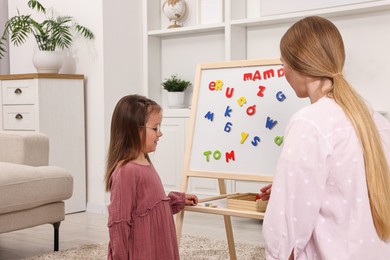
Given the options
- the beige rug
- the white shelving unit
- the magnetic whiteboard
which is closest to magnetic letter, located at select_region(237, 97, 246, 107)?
the magnetic whiteboard

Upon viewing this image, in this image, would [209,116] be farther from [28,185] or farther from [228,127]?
[28,185]

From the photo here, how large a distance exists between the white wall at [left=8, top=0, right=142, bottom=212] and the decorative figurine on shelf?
0.78 feet

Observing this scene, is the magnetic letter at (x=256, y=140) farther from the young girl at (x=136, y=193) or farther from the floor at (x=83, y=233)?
the floor at (x=83, y=233)

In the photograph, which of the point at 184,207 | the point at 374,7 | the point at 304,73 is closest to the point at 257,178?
the point at 184,207

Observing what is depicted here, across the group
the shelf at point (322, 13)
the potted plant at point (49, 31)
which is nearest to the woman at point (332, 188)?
the shelf at point (322, 13)

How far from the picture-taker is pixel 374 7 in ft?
11.7

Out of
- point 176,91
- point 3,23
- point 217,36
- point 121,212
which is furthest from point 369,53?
point 3,23

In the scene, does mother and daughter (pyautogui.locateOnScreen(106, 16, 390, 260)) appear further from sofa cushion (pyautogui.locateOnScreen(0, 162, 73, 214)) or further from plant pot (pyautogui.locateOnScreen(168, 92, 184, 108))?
plant pot (pyautogui.locateOnScreen(168, 92, 184, 108))

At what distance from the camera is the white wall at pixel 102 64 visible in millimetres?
4359

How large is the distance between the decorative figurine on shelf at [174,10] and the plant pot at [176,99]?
541mm

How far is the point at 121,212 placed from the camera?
1926 mm

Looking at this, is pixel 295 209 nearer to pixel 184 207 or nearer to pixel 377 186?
pixel 377 186

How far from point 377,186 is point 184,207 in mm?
1060

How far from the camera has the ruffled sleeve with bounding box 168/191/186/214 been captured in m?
2.24
